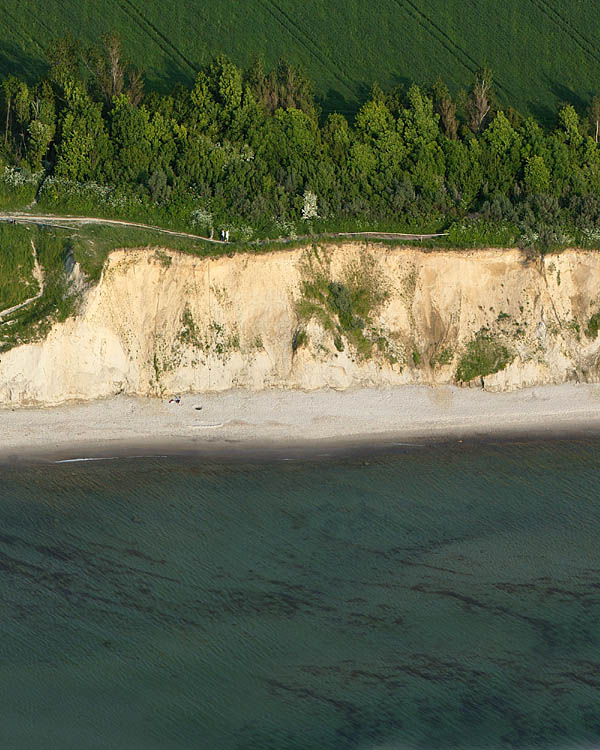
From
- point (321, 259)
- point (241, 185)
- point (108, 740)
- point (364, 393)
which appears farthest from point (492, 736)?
point (241, 185)

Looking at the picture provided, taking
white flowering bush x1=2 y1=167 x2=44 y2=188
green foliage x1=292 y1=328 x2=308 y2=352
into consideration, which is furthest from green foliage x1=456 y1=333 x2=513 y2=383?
white flowering bush x1=2 y1=167 x2=44 y2=188

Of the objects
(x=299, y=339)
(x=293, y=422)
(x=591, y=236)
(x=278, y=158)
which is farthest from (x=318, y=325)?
(x=591, y=236)

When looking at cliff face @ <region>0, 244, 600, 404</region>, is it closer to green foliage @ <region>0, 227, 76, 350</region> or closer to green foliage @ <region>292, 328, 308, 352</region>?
green foliage @ <region>292, 328, 308, 352</region>

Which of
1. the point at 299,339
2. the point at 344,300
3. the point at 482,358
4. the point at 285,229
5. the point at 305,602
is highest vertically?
the point at 285,229

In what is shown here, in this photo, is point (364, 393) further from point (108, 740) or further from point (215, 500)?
point (108, 740)

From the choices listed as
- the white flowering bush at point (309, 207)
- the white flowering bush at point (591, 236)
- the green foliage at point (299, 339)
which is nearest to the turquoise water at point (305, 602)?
the green foliage at point (299, 339)

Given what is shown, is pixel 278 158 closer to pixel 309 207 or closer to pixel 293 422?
pixel 309 207
